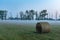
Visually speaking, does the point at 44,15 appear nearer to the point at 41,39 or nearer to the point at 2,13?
the point at 2,13

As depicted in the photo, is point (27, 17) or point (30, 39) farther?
point (27, 17)

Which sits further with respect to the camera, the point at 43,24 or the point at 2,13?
the point at 2,13

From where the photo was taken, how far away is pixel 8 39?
1050cm

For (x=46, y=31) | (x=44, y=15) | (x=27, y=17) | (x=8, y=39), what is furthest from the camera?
(x=27, y=17)

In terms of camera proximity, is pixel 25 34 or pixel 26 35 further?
pixel 25 34

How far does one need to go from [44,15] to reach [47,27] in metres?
70.6

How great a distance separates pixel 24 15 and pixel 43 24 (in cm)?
7731

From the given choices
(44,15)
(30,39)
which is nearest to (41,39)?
(30,39)

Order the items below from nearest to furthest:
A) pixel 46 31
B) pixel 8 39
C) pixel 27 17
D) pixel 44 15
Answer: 1. pixel 8 39
2. pixel 46 31
3. pixel 44 15
4. pixel 27 17

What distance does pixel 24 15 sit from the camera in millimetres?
92250

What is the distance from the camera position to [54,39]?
10.6m

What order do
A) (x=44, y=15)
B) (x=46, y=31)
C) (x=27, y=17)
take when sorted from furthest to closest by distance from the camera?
(x=27, y=17) < (x=44, y=15) < (x=46, y=31)

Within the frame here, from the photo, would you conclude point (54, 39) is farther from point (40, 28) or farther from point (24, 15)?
point (24, 15)

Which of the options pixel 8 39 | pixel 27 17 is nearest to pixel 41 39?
pixel 8 39
